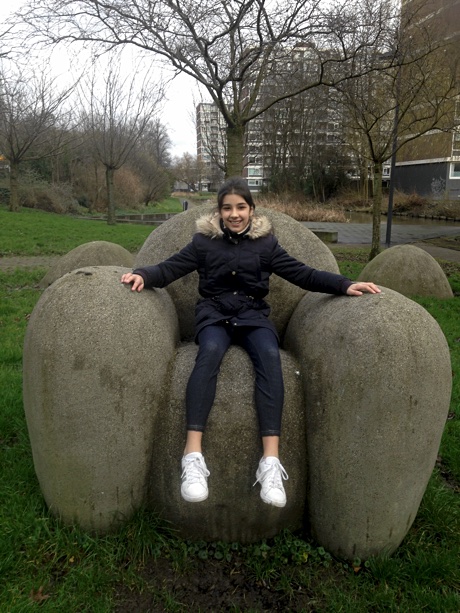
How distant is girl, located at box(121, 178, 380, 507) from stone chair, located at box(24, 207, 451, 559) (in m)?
0.09

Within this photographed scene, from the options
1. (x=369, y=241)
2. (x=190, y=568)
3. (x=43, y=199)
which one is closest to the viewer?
(x=190, y=568)

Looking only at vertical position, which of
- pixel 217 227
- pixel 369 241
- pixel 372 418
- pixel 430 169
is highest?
pixel 430 169

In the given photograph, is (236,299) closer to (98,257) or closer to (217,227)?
(217,227)

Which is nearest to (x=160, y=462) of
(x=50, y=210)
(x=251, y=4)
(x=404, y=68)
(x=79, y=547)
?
(x=79, y=547)

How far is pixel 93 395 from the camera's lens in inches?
90.9

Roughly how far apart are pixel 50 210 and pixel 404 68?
23634 millimetres

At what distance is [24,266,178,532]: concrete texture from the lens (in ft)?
7.58

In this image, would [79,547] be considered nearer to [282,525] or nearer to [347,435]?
[282,525]

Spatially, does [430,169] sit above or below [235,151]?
above

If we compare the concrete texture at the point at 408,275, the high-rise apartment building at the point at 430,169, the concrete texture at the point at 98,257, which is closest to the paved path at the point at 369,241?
the concrete texture at the point at 98,257

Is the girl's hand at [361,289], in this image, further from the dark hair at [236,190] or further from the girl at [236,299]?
the dark hair at [236,190]

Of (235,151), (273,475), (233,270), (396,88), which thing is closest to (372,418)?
(273,475)

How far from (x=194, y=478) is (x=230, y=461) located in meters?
0.25

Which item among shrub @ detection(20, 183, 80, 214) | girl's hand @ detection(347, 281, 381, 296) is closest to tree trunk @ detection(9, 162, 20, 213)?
shrub @ detection(20, 183, 80, 214)
